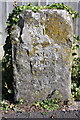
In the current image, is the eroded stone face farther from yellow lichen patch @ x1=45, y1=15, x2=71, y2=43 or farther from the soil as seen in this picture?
the soil

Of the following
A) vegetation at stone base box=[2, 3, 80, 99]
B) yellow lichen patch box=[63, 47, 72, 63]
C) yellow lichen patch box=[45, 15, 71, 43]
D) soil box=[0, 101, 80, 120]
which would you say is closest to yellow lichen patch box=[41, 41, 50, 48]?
yellow lichen patch box=[45, 15, 71, 43]

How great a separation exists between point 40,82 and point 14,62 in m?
0.52

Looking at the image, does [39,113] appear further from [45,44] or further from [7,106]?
[45,44]

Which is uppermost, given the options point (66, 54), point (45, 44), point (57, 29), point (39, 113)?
point (57, 29)

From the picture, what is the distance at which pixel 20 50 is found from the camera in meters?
4.34

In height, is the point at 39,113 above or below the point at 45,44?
below

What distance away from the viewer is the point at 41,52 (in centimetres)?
439

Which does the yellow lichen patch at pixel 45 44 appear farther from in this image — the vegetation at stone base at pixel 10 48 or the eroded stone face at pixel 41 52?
the vegetation at stone base at pixel 10 48

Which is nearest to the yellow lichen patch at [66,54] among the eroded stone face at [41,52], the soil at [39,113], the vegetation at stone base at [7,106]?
the eroded stone face at [41,52]

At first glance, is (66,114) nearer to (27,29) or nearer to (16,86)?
(16,86)

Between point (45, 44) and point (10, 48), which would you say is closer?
point (45, 44)

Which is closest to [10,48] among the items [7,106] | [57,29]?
[57,29]

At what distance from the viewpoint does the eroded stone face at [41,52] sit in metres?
4.33

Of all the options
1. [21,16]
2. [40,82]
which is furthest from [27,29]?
[40,82]
